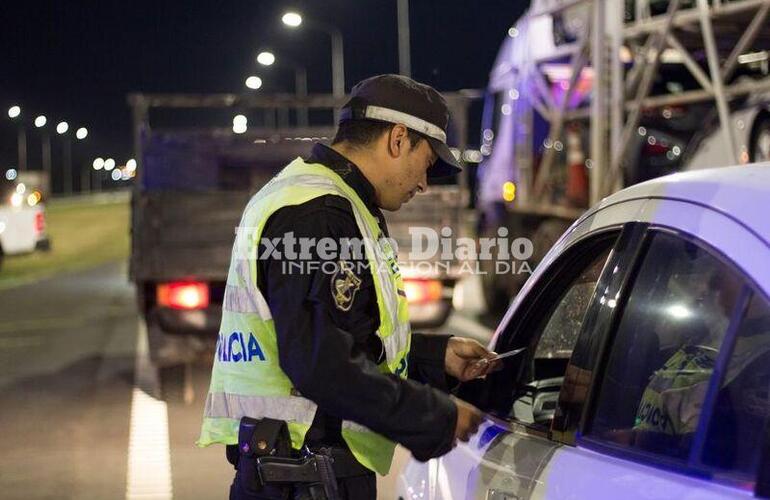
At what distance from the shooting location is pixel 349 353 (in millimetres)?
2250

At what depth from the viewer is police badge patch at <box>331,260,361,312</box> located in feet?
7.50

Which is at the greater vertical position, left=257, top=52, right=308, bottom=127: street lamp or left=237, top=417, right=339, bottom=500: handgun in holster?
left=257, top=52, right=308, bottom=127: street lamp

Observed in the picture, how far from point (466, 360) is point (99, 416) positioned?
18.9ft

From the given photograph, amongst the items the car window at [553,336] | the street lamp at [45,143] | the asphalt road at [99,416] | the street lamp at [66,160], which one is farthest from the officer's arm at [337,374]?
the street lamp at [66,160]

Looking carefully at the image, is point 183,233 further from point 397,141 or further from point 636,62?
point 397,141

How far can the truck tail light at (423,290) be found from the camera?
937cm

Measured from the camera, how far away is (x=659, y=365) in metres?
2.19

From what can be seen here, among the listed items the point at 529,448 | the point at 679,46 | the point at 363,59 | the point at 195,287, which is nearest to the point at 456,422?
the point at 529,448

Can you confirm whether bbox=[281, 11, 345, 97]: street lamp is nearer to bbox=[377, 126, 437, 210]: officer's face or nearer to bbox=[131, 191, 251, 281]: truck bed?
bbox=[131, 191, 251, 281]: truck bed

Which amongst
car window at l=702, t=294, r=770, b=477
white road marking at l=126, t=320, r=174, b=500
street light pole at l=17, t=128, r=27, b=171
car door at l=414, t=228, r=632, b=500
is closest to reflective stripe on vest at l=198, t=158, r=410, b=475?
car door at l=414, t=228, r=632, b=500

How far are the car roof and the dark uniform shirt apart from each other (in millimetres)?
608

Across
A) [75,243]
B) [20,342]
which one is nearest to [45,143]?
[75,243]

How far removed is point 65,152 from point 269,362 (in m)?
48.3

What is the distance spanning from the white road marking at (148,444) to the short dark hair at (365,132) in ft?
12.6
